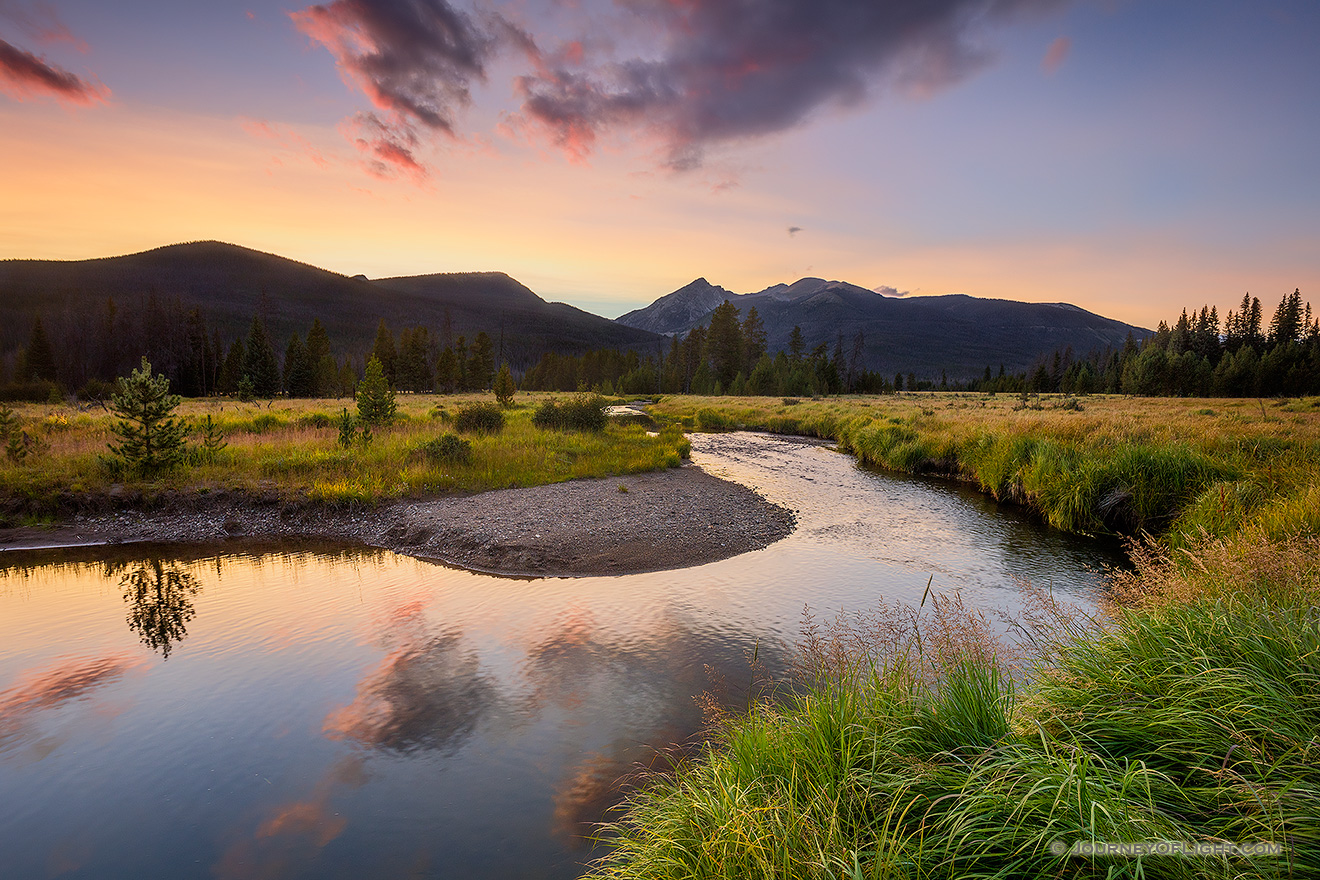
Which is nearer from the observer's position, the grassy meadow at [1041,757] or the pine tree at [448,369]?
the grassy meadow at [1041,757]

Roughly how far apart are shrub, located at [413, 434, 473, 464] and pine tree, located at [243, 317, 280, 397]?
5807 cm

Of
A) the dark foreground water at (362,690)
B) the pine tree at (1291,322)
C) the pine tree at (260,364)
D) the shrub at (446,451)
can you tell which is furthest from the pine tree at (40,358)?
the pine tree at (1291,322)

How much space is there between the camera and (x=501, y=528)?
47.3 ft

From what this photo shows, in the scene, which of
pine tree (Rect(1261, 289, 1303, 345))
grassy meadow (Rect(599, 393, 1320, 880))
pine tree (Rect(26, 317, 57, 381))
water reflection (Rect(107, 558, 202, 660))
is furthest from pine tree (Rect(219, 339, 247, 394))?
pine tree (Rect(1261, 289, 1303, 345))

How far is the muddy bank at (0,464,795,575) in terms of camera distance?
13023mm

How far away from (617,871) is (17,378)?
91.1 meters

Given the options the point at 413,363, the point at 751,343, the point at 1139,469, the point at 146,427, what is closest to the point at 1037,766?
the point at 1139,469

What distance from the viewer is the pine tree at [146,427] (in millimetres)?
16109

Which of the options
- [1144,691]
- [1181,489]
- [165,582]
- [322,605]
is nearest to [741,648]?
[1144,691]

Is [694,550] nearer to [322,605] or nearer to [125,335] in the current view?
[322,605]

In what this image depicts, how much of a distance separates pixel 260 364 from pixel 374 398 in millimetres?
55443

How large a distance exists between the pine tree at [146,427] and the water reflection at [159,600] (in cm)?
560

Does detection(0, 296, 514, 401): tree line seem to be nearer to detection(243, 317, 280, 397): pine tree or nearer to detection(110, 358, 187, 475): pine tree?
detection(243, 317, 280, 397): pine tree

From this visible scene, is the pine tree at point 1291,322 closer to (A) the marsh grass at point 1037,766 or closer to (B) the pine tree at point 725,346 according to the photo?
(B) the pine tree at point 725,346
